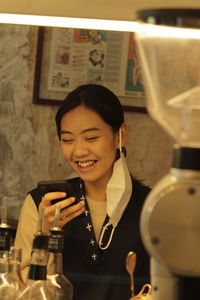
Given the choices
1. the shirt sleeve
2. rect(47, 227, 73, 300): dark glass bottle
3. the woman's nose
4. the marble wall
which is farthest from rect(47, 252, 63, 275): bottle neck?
the marble wall

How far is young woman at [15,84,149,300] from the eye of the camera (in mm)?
2045

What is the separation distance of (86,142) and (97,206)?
213 millimetres

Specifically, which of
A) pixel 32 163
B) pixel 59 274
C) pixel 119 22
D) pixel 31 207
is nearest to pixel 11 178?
pixel 32 163

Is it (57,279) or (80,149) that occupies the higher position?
(80,149)

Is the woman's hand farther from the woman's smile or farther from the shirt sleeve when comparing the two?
the woman's smile

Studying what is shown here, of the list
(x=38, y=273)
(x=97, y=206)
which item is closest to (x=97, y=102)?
(x=97, y=206)

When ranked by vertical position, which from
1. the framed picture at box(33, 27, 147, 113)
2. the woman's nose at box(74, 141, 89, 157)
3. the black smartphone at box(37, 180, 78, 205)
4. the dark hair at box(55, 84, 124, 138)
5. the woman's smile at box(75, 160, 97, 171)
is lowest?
the black smartphone at box(37, 180, 78, 205)

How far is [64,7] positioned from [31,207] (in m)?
1.29

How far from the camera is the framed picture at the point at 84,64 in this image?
140 inches

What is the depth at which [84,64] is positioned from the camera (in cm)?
357

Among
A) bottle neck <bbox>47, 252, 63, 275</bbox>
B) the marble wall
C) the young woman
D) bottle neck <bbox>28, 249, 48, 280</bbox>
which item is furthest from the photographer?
the marble wall

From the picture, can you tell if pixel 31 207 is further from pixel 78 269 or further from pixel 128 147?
pixel 128 147

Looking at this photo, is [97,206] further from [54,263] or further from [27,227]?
[54,263]

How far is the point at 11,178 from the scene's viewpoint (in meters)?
3.63
